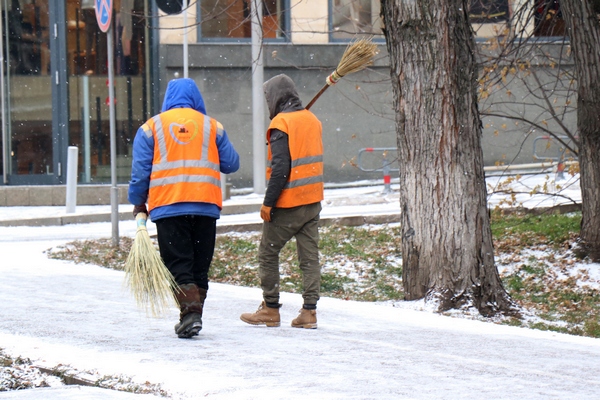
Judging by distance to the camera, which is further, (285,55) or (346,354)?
(285,55)

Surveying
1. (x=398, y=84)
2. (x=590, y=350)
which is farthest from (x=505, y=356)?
(x=398, y=84)

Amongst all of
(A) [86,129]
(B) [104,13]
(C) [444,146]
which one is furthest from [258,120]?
(C) [444,146]

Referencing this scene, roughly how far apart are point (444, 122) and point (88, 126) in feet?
46.4

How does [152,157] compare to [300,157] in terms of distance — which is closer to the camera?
[152,157]

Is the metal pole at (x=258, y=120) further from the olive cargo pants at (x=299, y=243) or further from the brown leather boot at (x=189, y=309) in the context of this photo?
the brown leather boot at (x=189, y=309)

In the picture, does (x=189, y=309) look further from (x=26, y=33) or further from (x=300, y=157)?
(x=26, y=33)

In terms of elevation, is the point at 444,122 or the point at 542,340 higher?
the point at 444,122

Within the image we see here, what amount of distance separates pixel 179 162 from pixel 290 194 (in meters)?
Result: 0.88

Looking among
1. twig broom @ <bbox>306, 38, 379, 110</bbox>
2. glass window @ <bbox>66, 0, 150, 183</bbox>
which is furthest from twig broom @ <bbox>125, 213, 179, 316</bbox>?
glass window @ <bbox>66, 0, 150, 183</bbox>

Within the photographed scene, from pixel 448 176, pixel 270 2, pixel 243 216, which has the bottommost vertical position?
pixel 243 216

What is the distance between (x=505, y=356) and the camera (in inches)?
237

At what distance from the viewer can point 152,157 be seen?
6.20 metres

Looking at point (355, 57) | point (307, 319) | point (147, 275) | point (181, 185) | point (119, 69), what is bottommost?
point (307, 319)

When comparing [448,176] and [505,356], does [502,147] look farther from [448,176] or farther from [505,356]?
[505,356]
